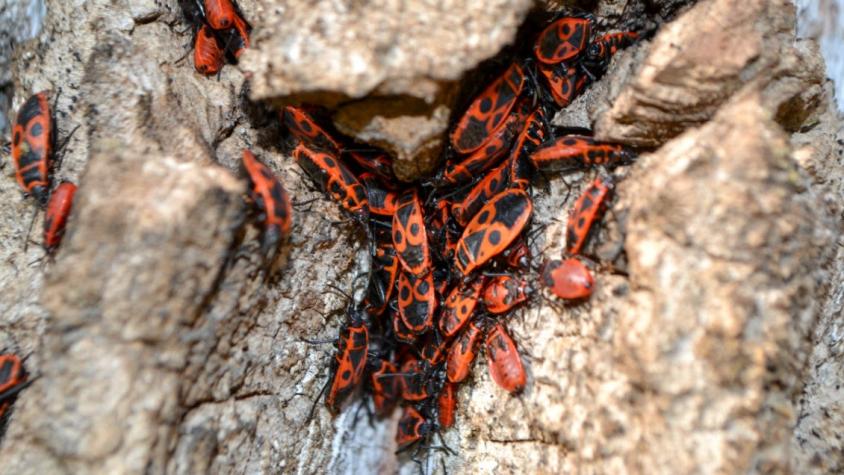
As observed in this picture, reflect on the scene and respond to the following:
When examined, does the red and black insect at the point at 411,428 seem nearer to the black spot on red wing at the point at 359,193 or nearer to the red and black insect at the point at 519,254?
the red and black insect at the point at 519,254

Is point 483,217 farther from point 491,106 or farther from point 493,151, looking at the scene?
point 491,106

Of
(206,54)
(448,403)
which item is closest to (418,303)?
(448,403)

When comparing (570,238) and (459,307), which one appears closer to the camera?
(570,238)

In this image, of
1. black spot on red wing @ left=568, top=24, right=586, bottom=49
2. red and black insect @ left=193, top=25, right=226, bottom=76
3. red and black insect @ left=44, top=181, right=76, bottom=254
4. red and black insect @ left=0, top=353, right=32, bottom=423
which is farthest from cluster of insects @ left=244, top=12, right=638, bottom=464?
red and black insect @ left=0, top=353, right=32, bottom=423

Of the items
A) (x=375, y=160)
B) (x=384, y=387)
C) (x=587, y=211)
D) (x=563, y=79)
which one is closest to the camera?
(x=587, y=211)

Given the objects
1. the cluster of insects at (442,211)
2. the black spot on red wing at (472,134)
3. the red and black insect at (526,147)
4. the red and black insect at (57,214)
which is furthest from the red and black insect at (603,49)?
the red and black insect at (57,214)
